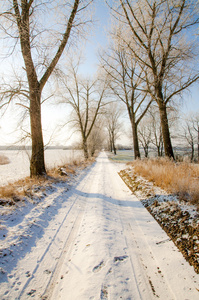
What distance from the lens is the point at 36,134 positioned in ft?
18.3

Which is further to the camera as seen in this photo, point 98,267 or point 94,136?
point 94,136

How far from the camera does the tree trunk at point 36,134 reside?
18.0 ft

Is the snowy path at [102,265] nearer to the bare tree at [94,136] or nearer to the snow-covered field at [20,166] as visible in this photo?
the snow-covered field at [20,166]

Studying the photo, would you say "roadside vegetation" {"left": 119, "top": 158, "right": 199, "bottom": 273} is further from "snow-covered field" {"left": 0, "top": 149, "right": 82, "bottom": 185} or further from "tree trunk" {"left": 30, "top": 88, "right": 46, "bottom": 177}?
"snow-covered field" {"left": 0, "top": 149, "right": 82, "bottom": 185}

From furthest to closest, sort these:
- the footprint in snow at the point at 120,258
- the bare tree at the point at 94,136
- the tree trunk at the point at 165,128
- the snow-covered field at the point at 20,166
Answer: the bare tree at the point at 94,136 → the tree trunk at the point at 165,128 → the snow-covered field at the point at 20,166 → the footprint in snow at the point at 120,258

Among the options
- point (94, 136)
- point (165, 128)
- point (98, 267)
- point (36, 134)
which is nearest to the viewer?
point (98, 267)

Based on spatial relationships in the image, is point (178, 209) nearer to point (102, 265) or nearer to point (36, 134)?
point (102, 265)

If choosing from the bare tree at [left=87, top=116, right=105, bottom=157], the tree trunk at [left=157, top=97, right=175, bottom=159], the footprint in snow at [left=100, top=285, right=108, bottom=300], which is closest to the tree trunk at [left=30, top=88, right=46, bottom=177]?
the footprint in snow at [left=100, top=285, right=108, bottom=300]

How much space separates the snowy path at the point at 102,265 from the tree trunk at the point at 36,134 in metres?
3.06

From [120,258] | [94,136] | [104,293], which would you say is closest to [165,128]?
[120,258]

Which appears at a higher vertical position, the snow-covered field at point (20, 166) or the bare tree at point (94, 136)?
the bare tree at point (94, 136)

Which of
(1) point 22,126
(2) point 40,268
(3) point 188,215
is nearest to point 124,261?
(2) point 40,268

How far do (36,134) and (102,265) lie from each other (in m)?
5.15

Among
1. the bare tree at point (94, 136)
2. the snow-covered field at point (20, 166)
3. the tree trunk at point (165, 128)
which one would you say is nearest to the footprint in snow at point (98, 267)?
the snow-covered field at point (20, 166)
